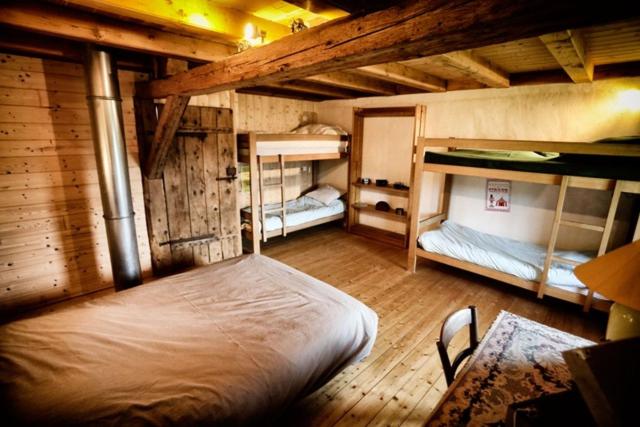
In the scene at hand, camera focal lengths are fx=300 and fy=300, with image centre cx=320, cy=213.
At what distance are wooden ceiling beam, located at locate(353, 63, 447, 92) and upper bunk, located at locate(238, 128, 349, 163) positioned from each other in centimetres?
149

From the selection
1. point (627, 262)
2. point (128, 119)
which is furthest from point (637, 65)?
point (128, 119)

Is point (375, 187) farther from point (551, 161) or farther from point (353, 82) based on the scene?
point (551, 161)

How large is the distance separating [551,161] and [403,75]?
65.1 inches

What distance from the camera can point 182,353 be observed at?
65.1 inches

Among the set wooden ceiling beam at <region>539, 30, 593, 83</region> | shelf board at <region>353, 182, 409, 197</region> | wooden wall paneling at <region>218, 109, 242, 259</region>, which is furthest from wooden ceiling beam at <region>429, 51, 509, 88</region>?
wooden wall paneling at <region>218, 109, 242, 259</region>

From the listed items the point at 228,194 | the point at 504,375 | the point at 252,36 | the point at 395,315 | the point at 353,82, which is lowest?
the point at 395,315

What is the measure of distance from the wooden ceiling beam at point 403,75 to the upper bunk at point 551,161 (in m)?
0.73

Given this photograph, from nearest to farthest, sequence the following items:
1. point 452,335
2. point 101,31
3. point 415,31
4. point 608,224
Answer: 1. point 415,31
2. point 452,335
3. point 101,31
4. point 608,224

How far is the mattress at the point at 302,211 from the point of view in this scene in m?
4.36

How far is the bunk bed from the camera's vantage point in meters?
2.43

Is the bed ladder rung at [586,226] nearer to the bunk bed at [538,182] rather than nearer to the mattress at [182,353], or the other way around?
the bunk bed at [538,182]

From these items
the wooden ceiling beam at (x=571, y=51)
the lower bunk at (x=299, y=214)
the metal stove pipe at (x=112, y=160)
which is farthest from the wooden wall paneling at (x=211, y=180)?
the wooden ceiling beam at (x=571, y=51)

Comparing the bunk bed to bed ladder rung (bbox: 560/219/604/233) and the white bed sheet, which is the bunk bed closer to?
bed ladder rung (bbox: 560/219/604/233)

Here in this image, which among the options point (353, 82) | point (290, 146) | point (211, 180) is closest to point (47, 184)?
point (211, 180)
